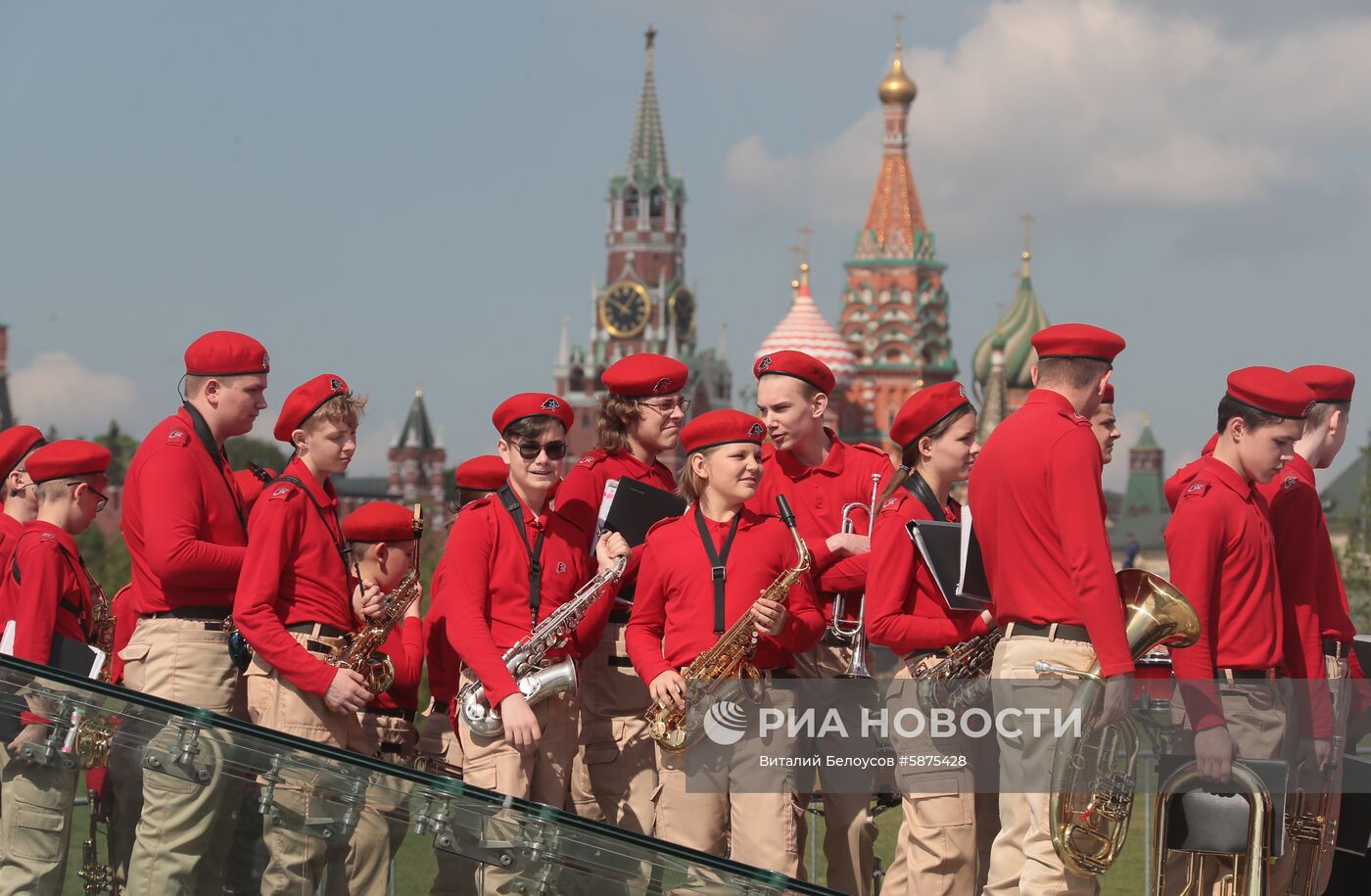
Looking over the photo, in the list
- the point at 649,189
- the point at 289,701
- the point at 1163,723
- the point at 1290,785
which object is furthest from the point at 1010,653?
the point at 649,189

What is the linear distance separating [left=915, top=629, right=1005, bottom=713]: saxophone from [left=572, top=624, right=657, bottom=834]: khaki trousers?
4.61 feet

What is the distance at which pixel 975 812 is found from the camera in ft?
25.0

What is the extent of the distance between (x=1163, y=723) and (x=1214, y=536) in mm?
799

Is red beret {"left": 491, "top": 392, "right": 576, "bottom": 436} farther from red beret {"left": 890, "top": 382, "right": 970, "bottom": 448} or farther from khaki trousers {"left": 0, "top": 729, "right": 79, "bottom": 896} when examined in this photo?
khaki trousers {"left": 0, "top": 729, "right": 79, "bottom": 896}

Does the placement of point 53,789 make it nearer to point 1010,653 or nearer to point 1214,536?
point 1010,653

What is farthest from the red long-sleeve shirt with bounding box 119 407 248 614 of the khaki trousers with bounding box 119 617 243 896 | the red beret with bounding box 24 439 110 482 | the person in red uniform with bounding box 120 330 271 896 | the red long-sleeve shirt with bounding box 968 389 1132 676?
the red long-sleeve shirt with bounding box 968 389 1132 676

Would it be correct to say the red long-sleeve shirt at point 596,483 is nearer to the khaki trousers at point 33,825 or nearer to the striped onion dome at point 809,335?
the khaki trousers at point 33,825

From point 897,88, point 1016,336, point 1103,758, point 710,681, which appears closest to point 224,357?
point 710,681

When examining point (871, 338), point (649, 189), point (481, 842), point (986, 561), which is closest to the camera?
point (481, 842)

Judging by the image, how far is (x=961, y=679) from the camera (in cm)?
749

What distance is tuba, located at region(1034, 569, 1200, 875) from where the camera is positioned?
6.48 meters

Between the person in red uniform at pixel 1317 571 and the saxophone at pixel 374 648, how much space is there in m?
3.88

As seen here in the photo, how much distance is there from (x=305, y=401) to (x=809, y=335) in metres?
114

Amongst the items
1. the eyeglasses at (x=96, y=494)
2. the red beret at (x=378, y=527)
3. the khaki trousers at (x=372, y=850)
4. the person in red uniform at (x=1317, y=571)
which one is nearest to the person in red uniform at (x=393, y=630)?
the red beret at (x=378, y=527)
